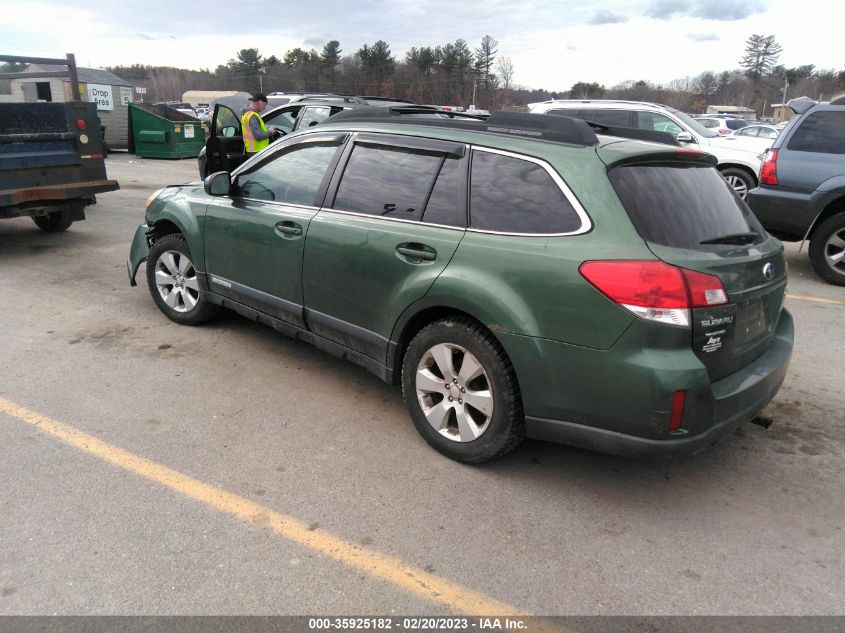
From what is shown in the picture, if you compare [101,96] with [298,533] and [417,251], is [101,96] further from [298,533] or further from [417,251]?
[298,533]

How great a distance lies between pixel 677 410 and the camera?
270 centimetres

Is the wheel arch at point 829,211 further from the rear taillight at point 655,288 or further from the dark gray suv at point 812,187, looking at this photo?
the rear taillight at point 655,288

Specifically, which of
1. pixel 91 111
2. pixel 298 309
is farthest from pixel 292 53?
pixel 298 309

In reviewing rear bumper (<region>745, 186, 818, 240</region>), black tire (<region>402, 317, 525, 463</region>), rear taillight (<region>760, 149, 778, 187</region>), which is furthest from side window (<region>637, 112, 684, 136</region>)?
black tire (<region>402, 317, 525, 463</region>)

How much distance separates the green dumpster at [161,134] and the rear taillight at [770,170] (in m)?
18.3

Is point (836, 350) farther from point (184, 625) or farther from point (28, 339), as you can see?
point (28, 339)

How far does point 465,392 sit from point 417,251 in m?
0.78

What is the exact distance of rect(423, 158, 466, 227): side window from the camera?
335 centimetres

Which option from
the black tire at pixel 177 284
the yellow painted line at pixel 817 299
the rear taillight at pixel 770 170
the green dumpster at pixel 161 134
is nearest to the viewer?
the black tire at pixel 177 284

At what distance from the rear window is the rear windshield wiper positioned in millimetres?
15

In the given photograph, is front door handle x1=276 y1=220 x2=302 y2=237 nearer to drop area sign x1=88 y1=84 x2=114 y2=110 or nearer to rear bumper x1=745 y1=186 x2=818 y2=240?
rear bumper x1=745 y1=186 x2=818 y2=240

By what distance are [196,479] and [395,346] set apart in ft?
4.09

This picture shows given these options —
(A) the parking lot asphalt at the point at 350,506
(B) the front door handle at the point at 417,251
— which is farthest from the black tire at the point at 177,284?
(B) the front door handle at the point at 417,251

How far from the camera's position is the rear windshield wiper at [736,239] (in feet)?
9.90
